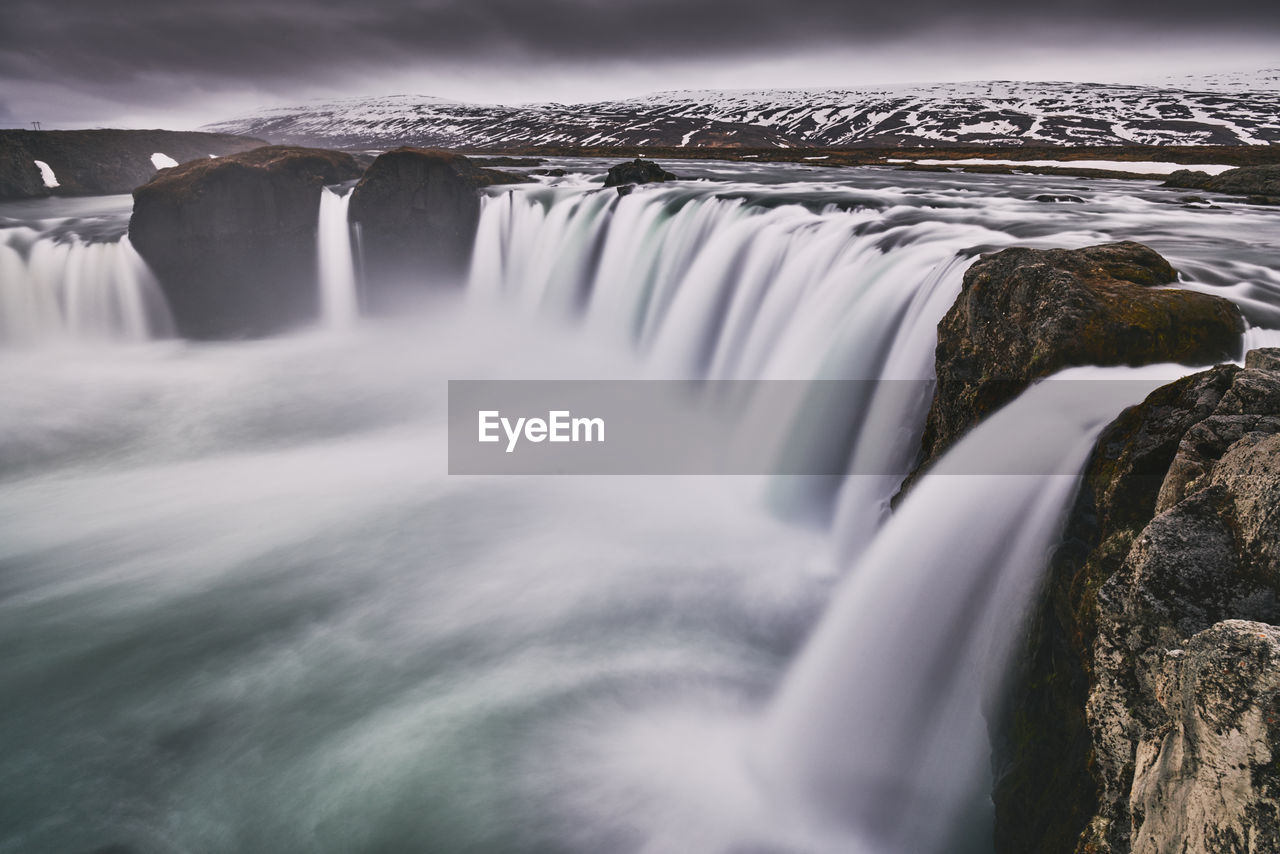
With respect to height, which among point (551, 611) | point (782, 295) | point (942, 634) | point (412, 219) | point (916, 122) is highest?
point (916, 122)

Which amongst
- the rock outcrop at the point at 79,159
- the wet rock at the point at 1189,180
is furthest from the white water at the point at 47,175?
the wet rock at the point at 1189,180

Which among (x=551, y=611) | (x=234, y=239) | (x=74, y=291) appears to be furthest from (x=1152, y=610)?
(x=74, y=291)

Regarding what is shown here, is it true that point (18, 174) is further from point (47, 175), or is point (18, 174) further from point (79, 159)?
point (79, 159)

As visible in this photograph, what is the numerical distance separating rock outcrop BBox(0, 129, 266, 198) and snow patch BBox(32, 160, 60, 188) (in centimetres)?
18

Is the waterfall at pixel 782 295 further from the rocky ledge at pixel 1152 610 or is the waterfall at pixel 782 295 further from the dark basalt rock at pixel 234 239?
the dark basalt rock at pixel 234 239

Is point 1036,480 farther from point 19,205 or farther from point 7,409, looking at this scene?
point 19,205

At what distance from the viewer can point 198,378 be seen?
679 inches

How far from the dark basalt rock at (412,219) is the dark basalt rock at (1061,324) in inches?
741

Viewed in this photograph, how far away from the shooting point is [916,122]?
94.9 meters

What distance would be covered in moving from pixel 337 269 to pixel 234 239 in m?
3.12

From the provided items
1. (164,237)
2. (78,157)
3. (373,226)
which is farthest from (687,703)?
(78,157)

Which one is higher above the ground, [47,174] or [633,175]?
[47,174]

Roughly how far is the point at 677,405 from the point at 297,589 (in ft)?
23.7

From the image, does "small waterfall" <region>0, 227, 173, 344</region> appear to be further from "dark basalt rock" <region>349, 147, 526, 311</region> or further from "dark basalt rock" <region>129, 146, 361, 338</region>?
"dark basalt rock" <region>349, 147, 526, 311</region>
